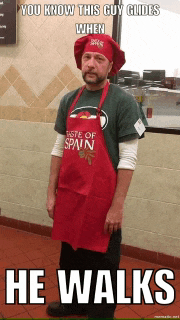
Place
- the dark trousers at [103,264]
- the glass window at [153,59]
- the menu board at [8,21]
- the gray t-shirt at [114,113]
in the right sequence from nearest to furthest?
1. the gray t-shirt at [114,113]
2. the dark trousers at [103,264]
3. the glass window at [153,59]
4. the menu board at [8,21]

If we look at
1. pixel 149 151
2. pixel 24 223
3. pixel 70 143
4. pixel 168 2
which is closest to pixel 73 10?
pixel 168 2

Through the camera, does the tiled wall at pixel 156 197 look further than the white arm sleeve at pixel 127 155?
Yes

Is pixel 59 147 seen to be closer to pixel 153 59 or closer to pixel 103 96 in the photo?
pixel 103 96

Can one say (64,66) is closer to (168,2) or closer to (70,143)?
(168,2)

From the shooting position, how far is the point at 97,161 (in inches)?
60.1

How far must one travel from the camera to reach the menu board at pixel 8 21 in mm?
2871

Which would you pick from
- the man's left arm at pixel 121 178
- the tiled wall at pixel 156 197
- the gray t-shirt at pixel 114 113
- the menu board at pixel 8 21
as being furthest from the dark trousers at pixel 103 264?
the menu board at pixel 8 21

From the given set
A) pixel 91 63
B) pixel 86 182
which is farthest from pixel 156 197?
pixel 91 63

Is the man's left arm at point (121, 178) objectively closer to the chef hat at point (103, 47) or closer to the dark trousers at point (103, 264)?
the dark trousers at point (103, 264)

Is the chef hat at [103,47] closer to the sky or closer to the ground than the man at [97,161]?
closer to the sky

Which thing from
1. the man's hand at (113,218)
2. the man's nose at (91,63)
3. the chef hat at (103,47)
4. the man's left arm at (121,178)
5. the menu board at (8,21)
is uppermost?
the menu board at (8,21)

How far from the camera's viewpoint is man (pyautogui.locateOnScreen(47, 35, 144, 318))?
1527mm

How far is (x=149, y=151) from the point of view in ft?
8.42

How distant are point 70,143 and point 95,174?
0.21m
